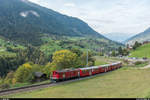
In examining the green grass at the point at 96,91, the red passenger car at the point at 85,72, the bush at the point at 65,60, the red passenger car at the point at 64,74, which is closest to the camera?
the green grass at the point at 96,91

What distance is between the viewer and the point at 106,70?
184ft

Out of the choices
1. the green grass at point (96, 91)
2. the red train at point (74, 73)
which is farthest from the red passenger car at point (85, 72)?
the green grass at point (96, 91)

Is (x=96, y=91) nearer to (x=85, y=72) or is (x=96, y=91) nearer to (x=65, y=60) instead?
(x=85, y=72)

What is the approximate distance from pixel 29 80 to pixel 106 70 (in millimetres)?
26561

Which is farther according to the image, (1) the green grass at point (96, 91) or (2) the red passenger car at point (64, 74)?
(2) the red passenger car at point (64, 74)

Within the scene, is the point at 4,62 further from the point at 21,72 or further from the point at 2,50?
the point at 21,72

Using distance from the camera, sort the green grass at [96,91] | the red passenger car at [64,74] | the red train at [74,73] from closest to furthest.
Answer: the green grass at [96,91], the red passenger car at [64,74], the red train at [74,73]

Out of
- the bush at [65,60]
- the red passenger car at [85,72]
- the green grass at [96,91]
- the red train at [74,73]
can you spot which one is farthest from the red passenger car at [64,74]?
the bush at [65,60]

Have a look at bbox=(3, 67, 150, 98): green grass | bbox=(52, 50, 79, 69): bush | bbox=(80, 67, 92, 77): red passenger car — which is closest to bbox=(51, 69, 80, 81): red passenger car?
bbox=(80, 67, 92, 77): red passenger car

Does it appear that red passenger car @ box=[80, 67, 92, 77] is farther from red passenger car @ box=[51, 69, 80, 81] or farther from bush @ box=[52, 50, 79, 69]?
bush @ box=[52, 50, 79, 69]

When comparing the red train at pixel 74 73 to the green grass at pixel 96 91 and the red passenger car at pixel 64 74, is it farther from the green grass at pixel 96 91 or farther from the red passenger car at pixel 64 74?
the green grass at pixel 96 91

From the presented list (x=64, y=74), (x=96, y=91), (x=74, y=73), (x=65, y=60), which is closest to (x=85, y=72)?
(x=74, y=73)

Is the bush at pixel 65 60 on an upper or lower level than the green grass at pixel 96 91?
upper

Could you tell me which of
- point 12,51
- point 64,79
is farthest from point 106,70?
point 12,51
